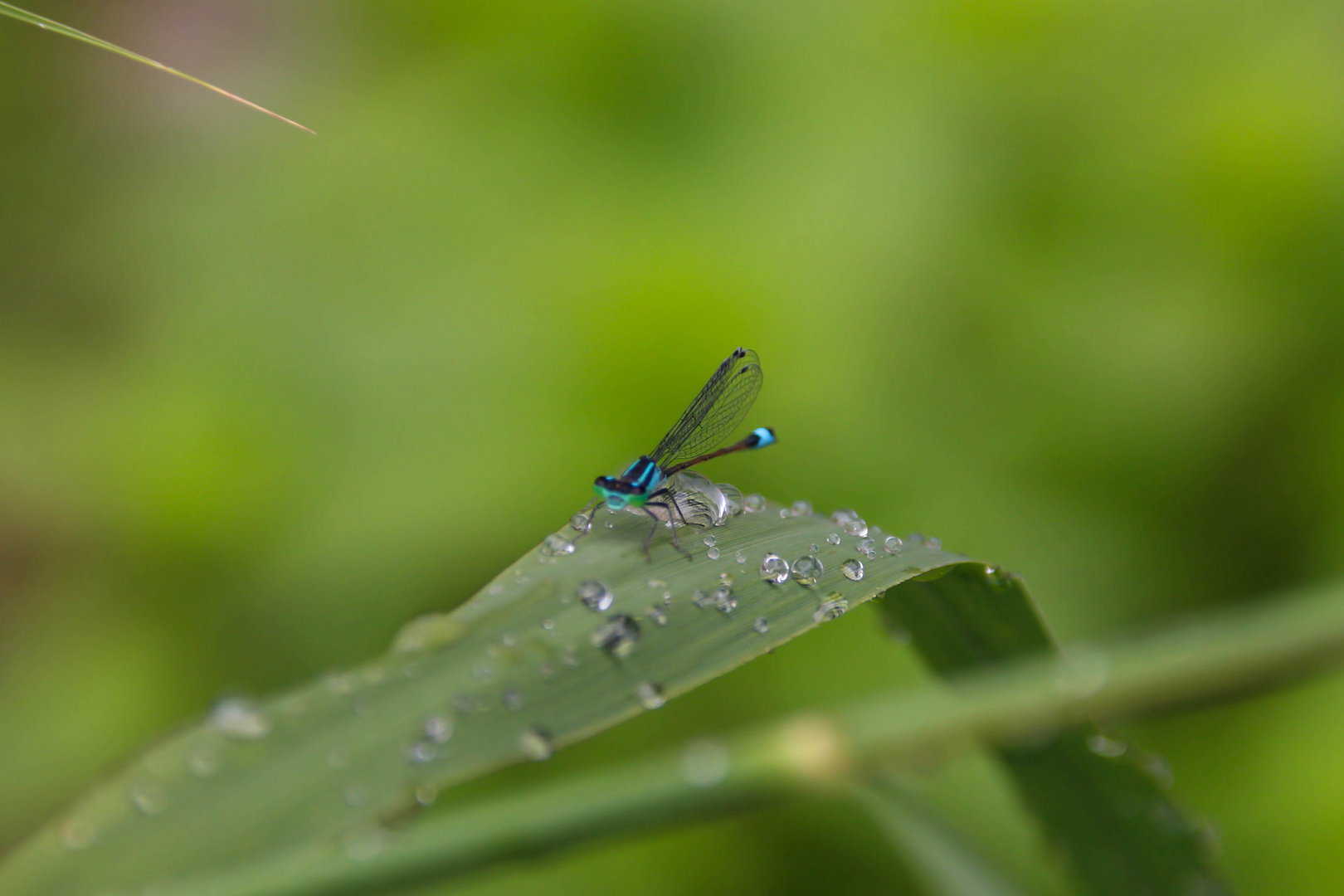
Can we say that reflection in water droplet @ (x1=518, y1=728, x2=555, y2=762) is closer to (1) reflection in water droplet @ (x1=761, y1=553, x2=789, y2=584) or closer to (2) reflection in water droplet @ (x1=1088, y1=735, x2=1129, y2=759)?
(1) reflection in water droplet @ (x1=761, y1=553, x2=789, y2=584)

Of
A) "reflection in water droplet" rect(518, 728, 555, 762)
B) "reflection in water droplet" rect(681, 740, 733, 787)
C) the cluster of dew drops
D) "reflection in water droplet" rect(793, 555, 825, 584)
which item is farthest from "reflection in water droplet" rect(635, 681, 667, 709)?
"reflection in water droplet" rect(793, 555, 825, 584)

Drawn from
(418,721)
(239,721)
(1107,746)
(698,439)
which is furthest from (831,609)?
(698,439)

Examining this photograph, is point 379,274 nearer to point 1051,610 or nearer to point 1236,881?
point 1051,610

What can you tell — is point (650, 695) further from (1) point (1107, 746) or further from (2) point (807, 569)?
(1) point (1107, 746)

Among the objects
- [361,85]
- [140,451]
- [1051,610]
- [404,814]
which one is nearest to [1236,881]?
[1051,610]

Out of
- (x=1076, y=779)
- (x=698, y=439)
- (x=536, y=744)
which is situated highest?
(x=698, y=439)

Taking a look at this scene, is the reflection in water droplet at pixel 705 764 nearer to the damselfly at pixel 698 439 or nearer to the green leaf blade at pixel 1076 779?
the green leaf blade at pixel 1076 779
